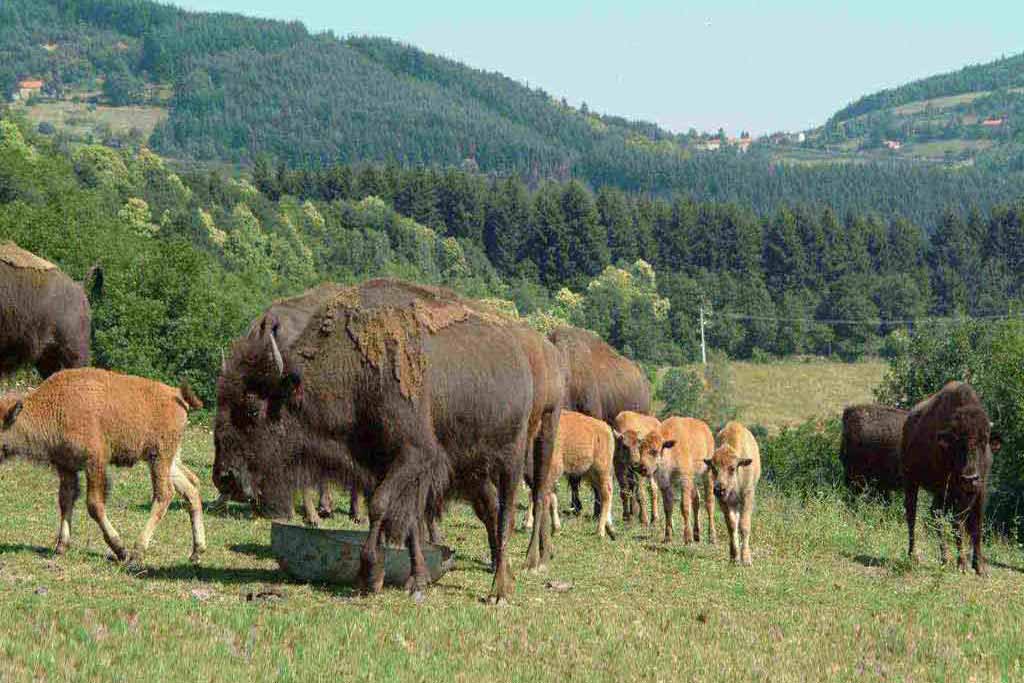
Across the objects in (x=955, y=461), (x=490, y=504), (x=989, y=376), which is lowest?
(x=989, y=376)

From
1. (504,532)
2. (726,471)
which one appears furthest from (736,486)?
(504,532)

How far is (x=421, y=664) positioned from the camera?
35.4 ft

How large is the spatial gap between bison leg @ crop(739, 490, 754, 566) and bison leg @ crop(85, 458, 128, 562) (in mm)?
8422

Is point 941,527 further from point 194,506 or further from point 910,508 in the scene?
point 194,506

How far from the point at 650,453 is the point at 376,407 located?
8133mm

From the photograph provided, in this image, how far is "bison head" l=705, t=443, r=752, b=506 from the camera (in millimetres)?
18859

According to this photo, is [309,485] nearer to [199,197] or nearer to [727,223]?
[199,197]

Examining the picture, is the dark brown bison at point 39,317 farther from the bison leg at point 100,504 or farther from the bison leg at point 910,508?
the bison leg at point 910,508

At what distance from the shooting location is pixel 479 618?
12508mm

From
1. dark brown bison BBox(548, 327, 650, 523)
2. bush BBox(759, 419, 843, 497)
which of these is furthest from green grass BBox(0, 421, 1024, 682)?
bush BBox(759, 419, 843, 497)

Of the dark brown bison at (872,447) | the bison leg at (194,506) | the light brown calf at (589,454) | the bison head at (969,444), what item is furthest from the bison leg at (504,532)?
the dark brown bison at (872,447)

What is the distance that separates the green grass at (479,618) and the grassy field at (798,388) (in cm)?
9306

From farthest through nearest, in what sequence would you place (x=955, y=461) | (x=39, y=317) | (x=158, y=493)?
(x=955, y=461) < (x=39, y=317) < (x=158, y=493)

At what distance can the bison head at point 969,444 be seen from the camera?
69.1 ft
